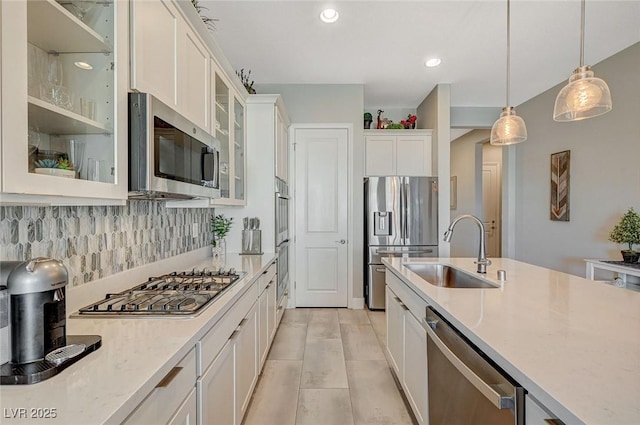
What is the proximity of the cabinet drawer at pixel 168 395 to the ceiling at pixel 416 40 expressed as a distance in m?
2.66

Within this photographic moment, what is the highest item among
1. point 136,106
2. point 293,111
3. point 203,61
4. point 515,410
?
point 293,111

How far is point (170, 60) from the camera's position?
162 cm

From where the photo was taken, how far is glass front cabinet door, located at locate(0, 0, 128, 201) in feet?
2.63

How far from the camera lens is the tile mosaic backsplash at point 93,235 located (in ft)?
3.72

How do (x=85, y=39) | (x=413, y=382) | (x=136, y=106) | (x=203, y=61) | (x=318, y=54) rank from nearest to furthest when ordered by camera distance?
1. (x=85, y=39)
2. (x=136, y=106)
3. (x=413, y=382)
4. (x=203, y=61)
5. (x=318, y=54)

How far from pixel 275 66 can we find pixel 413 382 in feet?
11.2

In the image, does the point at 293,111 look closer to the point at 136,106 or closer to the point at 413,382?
the point at 136,106

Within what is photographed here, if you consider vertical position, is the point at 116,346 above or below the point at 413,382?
above

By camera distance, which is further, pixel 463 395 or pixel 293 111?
pixel 293 111

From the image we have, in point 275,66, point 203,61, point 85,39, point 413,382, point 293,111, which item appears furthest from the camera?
point 293,111

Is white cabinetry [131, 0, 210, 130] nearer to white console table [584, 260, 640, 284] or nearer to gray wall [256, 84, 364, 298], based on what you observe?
gray wall [256, 84, 364, 298]

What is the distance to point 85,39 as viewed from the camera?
115 centimetres

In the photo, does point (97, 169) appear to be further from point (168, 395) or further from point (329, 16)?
point (329, 16)

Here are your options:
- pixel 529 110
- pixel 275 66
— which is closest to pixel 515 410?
pixel 275 66
